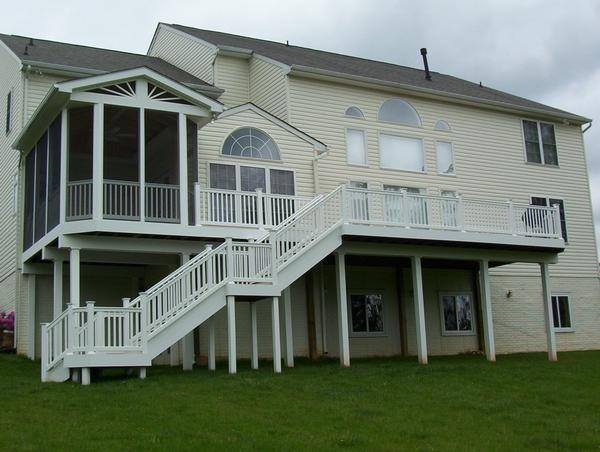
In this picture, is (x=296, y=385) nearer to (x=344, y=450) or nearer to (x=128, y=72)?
(x=344, y=450)

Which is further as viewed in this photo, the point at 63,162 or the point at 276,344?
the point at 63,162

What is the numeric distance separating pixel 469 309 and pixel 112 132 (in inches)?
505

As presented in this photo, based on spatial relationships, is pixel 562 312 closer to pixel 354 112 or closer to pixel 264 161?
pixel 354 112

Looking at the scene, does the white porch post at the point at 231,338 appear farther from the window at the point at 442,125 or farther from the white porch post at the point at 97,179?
the window at the point at 442,125

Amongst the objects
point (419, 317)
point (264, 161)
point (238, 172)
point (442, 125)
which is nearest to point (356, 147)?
point (442, 125)

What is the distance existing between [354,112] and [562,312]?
10.4 metres

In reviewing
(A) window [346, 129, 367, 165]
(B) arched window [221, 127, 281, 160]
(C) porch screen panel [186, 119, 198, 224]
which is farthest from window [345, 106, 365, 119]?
(C) porch screen panel [186, 119, 198, 224]

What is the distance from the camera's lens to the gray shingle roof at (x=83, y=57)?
21.8 m

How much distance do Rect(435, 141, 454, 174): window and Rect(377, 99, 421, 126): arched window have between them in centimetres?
112

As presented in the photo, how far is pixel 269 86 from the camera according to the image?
2455 centimetres

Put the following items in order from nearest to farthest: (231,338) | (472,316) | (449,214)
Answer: (231,338)
(449,214)
(472,316)

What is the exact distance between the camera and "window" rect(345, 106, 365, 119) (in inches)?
967

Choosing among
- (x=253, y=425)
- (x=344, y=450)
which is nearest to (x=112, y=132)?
(x=253, y=425)

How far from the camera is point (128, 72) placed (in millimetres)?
17531
